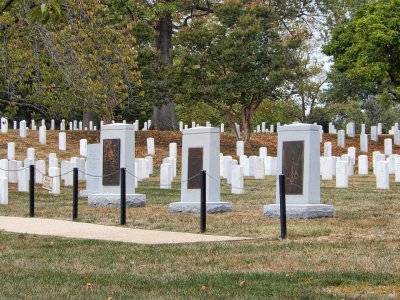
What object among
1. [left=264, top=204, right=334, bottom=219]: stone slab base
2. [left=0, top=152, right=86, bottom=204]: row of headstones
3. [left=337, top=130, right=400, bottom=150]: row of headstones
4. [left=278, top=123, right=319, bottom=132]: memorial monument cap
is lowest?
[left=264, top=204, right=334, bottom=219]: stone slab base

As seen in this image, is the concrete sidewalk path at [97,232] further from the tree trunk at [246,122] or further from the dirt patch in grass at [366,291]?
the tree trunk at [246,122]

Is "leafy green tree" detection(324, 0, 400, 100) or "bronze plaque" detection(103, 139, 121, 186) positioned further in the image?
"leafy green tree" detection(324, 0, 400, 100)

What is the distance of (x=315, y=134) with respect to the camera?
18.5m

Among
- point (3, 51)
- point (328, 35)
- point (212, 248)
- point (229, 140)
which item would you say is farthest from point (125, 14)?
point (212, 248)

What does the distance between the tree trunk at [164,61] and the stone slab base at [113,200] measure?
73.4 feet

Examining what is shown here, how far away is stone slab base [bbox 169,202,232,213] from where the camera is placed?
19.6 m

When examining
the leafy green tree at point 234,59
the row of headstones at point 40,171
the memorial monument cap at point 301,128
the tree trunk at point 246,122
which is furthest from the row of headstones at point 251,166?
the memorial monument cap at point 301,128

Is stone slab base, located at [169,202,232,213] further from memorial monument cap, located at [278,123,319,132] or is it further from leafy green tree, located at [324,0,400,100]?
leafy green tree, located at [324,0,400,100]

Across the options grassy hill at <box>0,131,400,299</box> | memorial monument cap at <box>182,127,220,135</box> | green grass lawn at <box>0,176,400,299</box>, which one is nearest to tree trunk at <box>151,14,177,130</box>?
memorial monument cap at <box>182,127,220,135</box>

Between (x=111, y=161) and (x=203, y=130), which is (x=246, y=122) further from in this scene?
(x=203, y=130)

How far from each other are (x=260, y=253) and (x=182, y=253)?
3.49 ft

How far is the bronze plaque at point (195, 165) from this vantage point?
2039cm

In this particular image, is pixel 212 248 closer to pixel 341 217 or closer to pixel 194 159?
pixel 341 217

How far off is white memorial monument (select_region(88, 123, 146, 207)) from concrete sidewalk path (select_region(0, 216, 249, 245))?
12.3 feet
